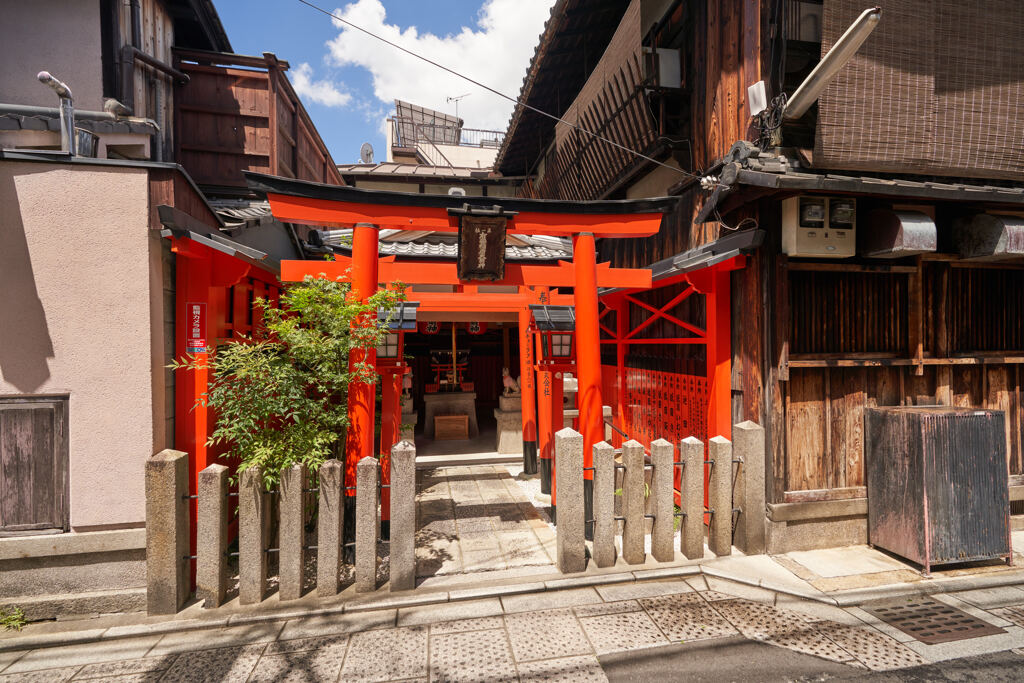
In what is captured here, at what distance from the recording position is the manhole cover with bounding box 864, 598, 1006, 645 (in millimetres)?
3971

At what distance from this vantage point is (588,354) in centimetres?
579

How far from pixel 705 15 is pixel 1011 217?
496 centimetres

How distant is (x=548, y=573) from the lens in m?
4.88

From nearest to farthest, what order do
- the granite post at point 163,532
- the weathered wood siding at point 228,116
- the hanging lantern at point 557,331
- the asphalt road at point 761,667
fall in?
the asphalt road at point 761,667 < the granite post at point 163,532 < the hanging lantern at point 557,331 < the weathered wood siding at point 228,116

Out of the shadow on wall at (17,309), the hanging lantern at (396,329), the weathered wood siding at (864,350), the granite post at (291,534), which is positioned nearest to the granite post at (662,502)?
the weathered wood siding at (864,350)

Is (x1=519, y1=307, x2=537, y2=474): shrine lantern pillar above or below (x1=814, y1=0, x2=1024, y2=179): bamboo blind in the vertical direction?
below

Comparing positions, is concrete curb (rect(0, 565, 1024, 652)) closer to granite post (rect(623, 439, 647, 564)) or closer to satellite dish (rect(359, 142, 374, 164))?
granite post (rect(623, 439, 647, 564))

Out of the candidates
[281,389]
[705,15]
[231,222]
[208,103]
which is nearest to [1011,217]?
[705,15]

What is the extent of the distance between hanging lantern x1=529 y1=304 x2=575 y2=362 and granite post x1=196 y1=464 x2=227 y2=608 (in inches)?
178

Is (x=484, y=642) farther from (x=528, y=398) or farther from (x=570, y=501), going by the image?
(x=528, y=398)

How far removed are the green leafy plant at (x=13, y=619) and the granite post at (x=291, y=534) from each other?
7.87 feet

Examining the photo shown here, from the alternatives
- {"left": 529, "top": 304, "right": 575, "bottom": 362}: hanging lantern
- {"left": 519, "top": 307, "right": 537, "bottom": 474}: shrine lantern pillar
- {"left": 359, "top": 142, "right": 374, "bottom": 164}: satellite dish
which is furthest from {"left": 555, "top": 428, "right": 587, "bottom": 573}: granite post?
{"left": 359, "top": 142, "right": 374, "bottom": 164}: satellite dish

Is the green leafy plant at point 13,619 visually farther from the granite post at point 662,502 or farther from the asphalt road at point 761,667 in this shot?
the granite post at point 662,502

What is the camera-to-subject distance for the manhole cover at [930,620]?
397 centimetres
